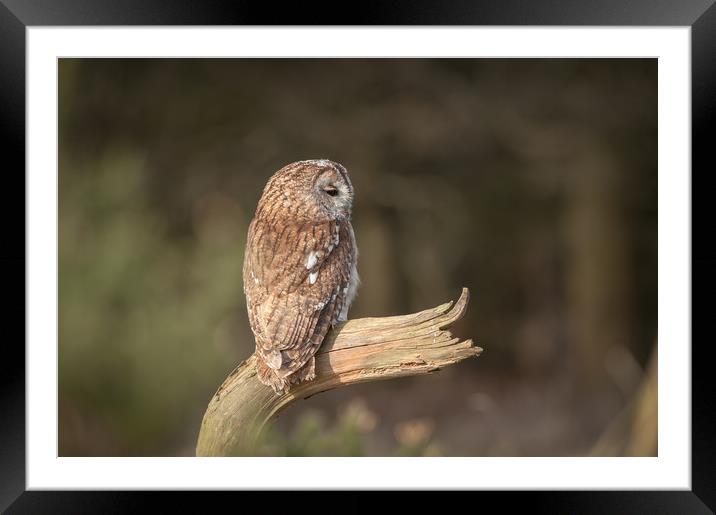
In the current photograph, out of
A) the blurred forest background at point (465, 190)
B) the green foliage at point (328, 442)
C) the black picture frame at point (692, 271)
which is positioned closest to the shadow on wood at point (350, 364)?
the green foliage at point (328, 442)

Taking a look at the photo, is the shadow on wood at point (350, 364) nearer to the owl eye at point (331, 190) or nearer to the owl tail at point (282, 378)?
the owl tail at point (282, 378)

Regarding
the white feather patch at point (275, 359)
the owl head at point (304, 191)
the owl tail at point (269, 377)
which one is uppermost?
the owl head at point (304, 191)

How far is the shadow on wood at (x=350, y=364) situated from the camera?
104 inches

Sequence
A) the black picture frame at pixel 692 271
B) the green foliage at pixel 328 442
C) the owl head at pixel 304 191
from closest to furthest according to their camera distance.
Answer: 1. the black picture frame at pixel 692 271
2. the owl head at pixel 304 191
3. the green foliage at pixel 328 442

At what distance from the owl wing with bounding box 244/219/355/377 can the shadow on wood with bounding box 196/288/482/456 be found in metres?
0.12

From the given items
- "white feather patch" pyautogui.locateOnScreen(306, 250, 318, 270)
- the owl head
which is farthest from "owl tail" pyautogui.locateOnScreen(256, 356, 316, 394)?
the owl head

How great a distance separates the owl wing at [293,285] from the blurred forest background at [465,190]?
2.48 m

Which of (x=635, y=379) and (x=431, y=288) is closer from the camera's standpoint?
(x=635, y=379)

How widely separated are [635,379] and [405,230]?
368 centimetres

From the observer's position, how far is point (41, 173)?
2912mm

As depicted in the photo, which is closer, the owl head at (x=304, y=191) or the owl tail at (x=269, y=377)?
the owl tail at (x=269, y=377)

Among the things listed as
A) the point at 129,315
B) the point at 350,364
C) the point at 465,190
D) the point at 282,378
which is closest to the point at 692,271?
the point at 350,364
